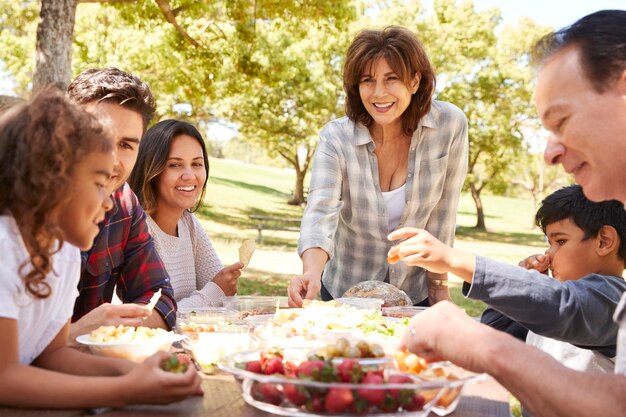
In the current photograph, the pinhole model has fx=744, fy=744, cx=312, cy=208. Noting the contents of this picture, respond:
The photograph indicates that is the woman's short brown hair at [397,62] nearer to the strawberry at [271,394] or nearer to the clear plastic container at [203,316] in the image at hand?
the clear plastic container at [203,316]

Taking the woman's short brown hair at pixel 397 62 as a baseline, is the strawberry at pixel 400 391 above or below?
below

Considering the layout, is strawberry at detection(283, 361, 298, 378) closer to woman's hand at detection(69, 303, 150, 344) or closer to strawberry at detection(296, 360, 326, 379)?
strawberry at detection(296, 360, 326, 379)

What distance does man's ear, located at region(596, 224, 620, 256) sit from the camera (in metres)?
2.68

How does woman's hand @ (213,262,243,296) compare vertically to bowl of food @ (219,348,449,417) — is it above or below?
below

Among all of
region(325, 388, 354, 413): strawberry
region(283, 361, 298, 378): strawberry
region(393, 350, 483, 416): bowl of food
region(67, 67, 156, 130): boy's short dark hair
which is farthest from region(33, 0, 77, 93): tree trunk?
region(325, 388, 354, 413): strawberry

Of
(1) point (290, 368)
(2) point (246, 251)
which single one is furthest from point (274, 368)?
(2) point (246, 251)

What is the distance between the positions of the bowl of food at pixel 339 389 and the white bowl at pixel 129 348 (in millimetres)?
428

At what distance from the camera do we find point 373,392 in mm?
1458

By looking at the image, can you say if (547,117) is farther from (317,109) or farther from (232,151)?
(232,151)

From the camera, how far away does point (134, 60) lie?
51.6 ft

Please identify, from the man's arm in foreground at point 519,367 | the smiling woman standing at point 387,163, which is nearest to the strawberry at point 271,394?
the man's arm in foreground at point 519,367

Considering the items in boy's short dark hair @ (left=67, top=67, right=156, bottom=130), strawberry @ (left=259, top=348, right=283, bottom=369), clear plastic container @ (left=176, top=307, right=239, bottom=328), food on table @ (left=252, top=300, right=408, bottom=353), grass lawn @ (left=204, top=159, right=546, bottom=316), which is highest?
boy's short dark hair @ (left=67, top=67, right=156, bottom=130)

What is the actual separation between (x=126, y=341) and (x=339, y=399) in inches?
29.7

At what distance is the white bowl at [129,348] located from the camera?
1922 millimetres
